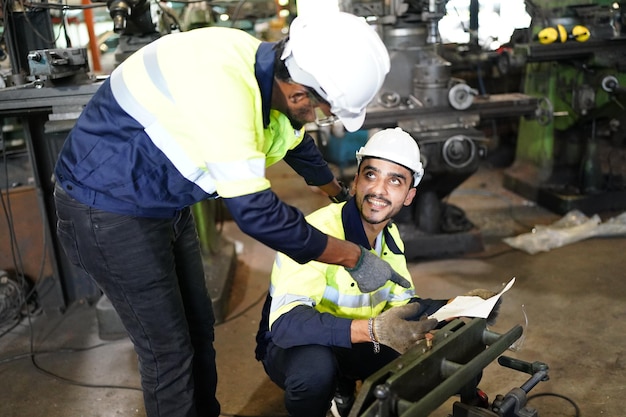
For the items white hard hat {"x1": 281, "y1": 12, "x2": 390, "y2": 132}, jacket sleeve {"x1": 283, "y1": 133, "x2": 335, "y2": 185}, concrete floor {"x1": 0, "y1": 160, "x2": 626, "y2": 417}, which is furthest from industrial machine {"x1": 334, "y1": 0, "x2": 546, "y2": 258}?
white hard hat {"x1": 281, "y1": 12, "x2": 390, "y2": 132}

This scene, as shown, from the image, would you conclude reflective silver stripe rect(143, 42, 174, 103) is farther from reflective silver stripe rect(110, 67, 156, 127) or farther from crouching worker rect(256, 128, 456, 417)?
crouching worker rect(256, 128, 456, 417)

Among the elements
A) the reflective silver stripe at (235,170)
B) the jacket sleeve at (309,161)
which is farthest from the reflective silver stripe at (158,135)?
the jacket sleeve at (309,161)

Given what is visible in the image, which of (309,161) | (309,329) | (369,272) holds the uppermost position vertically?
(309,161)

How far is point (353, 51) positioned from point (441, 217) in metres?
2.19

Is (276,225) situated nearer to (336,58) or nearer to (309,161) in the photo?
(336,58)

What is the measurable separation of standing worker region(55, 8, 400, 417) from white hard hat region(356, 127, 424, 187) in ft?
0.94

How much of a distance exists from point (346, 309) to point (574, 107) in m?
2.63

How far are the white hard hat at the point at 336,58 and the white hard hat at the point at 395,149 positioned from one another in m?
0.41

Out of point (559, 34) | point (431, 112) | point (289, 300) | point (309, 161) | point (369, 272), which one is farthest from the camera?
point (559, 34)

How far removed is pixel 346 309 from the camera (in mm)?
1638

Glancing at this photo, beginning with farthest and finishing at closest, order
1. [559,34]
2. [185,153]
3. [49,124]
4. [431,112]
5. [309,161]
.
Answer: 1. [559,34]
2. [431,112]
3. [49,124]
4. [309,161]
5. [185,153]

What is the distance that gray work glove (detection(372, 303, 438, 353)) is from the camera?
4.34 feet

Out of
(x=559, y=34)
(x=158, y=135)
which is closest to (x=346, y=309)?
(x=158, y=135)

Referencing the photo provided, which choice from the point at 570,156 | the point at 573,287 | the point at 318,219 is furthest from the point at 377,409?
the point at 570,156
